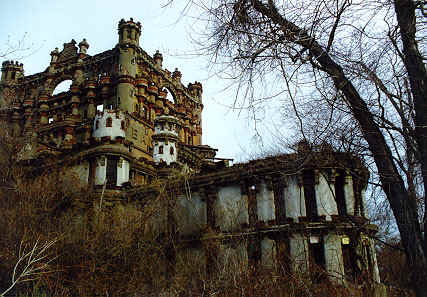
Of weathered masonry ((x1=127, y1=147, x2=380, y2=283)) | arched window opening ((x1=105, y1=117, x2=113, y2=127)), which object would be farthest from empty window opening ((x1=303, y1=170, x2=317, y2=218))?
arched window opening ((x1=105, y1=117, x2=113, y2=127))

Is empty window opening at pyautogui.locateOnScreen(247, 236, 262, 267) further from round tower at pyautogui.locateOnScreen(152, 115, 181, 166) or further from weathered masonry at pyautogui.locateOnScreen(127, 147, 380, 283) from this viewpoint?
round tower at pyautogui.locateOnScreen(152, 115, 181, 166)

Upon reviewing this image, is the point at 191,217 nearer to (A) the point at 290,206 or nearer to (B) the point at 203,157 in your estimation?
(A) the point at 290,206

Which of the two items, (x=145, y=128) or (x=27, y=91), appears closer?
(x=145, y=128)

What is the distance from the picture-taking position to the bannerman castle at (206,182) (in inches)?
806

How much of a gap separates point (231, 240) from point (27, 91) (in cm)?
4040

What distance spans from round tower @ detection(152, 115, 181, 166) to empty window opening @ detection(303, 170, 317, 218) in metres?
13.3

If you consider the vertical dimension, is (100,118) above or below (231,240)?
above

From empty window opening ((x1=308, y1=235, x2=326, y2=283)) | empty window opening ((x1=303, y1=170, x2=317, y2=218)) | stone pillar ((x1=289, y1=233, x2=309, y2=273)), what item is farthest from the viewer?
empty window opening ((x1=303, y1=170, x2=317, y2=218))

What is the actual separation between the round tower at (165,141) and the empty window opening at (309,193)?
43.5 ft

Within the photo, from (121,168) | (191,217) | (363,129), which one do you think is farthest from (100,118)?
(363,129)

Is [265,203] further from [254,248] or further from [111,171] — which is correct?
[111,171]

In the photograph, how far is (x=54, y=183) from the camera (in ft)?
83.9

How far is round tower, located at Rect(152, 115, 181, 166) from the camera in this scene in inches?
1286

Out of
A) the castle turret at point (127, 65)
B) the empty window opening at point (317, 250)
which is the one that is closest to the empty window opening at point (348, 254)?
the empty window opening at point (317, 250)
